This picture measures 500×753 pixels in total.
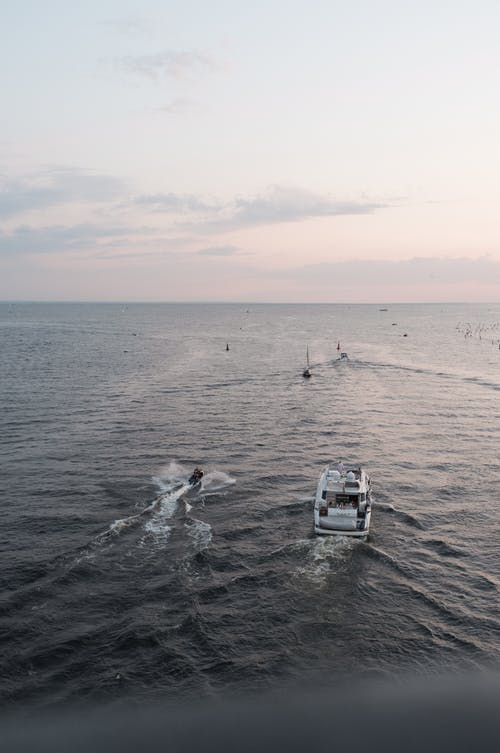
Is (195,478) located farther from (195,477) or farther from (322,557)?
(322,557)

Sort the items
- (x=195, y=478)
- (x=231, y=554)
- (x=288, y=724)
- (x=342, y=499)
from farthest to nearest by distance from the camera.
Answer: (x=195, y=478)
(x=342, y=499)
(x=231, y=554)
(x=288, y=724)

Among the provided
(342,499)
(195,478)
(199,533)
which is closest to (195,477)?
(195,478)

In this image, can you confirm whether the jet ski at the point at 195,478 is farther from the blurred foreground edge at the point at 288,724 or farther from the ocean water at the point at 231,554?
the blurred foreground edge at the point at 288,724

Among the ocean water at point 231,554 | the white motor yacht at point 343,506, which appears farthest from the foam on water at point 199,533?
the white motor yacht at point 343,506

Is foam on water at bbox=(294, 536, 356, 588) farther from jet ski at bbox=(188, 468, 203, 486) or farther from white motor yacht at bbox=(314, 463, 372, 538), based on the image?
jet ski at bbox=(188, 468, 203, 486)

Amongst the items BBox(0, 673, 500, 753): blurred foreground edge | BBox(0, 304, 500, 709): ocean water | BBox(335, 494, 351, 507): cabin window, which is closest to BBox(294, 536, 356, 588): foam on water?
BBox(0, 304, 500, 709): ocean water


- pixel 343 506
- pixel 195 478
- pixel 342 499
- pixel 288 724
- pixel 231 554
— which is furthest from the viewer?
pixel 195 478

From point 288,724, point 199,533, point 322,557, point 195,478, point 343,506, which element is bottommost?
point 288,724

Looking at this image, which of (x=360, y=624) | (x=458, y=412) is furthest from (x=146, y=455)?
(x=458, y=412)
